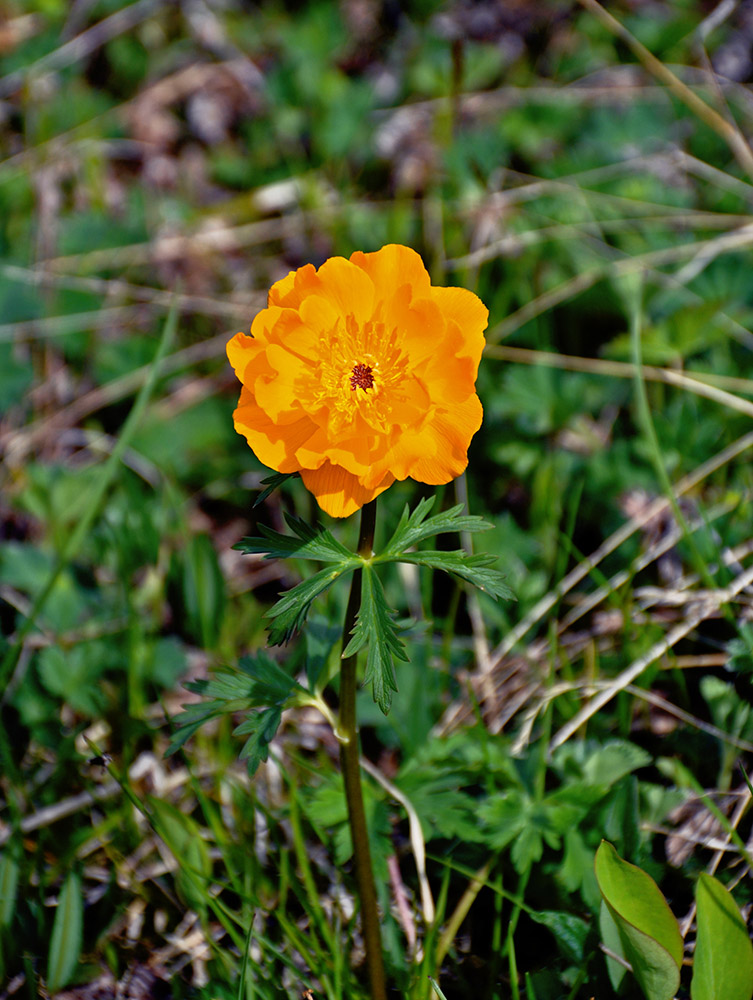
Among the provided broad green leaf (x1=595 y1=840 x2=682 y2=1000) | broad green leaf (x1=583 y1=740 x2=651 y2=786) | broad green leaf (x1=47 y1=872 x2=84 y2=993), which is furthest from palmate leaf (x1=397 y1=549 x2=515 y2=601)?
broad green leaf (x1=47 y1=872 x2=84 y2=993)

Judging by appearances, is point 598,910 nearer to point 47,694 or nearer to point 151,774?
point 151,774

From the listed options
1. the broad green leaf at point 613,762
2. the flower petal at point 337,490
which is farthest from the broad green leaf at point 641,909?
the flower petal at point 337,490

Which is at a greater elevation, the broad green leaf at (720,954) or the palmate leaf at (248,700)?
the palmate leaf at (248,700)

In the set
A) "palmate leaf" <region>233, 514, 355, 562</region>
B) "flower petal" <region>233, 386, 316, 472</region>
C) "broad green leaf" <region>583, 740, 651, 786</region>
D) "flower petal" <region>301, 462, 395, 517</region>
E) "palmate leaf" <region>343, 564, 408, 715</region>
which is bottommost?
"broad green leaf" <region>583, 740, 651, 786</region>

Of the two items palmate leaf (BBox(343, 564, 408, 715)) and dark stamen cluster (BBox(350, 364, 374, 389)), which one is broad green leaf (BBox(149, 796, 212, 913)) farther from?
dark stamen cluster (BBox(350, 364, 374, 389))

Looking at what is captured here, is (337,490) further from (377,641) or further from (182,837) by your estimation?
(182,837)

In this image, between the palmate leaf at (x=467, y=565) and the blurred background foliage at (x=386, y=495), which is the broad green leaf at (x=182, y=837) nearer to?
the blurred background foliage at (x=386, y=495)
